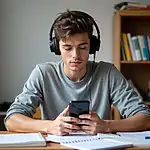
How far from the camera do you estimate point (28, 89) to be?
156cm

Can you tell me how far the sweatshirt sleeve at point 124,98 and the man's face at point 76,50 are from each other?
20 centimetres

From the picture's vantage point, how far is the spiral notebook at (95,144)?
3.32ft

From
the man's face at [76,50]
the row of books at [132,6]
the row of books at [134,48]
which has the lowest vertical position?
the row of books at [134,48]

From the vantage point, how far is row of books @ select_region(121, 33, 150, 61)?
2.85 m

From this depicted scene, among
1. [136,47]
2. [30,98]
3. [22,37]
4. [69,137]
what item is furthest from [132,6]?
[69,137]

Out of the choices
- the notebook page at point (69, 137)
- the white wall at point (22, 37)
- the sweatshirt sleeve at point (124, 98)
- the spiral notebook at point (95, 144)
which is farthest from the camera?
the white wall at point (22, 37)

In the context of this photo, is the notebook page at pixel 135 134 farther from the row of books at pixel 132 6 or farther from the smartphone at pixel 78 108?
the row of books at pixel 132 6

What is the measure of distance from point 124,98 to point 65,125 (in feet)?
1.38

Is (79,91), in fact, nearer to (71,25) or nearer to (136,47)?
(71,25)

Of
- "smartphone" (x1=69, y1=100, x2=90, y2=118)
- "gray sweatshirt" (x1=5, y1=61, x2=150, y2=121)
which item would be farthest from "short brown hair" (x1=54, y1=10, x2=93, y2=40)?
"smartphone" (x1=69, y1=100, x2=90, y2=118)

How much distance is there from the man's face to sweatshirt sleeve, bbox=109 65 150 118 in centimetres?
20

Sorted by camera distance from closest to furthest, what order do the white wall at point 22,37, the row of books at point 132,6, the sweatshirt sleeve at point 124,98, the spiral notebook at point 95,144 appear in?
the spiral notebook at point 95,144
the sweatshirt sleeve at point 124,98
the row of books at point 132,6
the white wall at point 22,37

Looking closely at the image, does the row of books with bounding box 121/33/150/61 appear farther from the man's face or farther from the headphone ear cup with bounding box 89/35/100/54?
the man's face

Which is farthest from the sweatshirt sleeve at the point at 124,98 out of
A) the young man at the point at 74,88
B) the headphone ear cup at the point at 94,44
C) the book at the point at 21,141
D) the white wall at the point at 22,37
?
the white wall at the point at 22,37
